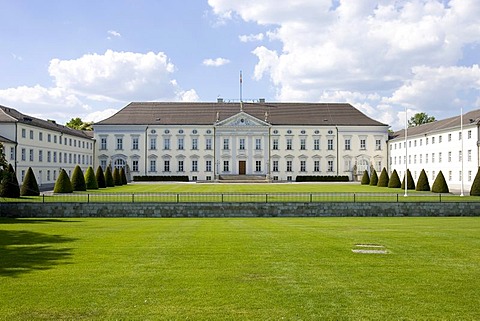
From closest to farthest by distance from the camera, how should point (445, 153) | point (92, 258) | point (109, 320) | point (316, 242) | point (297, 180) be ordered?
point (109, 320)
point (92, 258)
point (316, 242)
point (445, 153)
point (297, 180)

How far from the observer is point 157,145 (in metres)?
68.1

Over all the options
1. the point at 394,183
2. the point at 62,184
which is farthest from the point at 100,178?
the point at 394,183

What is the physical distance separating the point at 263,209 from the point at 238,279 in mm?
17644

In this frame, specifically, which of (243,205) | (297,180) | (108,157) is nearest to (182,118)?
(108,157)

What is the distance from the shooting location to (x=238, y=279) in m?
8.37

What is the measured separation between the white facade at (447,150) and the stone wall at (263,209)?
11.4 m

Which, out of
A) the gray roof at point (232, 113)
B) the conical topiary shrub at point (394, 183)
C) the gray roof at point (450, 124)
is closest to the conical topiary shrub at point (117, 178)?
the gray roof at point (232, 113)

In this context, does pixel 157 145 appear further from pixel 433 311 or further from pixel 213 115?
pixel 433 311

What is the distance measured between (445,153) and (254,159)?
2707cm

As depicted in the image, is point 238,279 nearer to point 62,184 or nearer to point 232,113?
point 62,184

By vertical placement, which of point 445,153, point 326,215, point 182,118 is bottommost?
point 326,215

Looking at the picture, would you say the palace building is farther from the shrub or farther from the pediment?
the shrub

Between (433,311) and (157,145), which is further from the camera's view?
(157,145)

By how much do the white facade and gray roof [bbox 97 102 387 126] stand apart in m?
9.72
